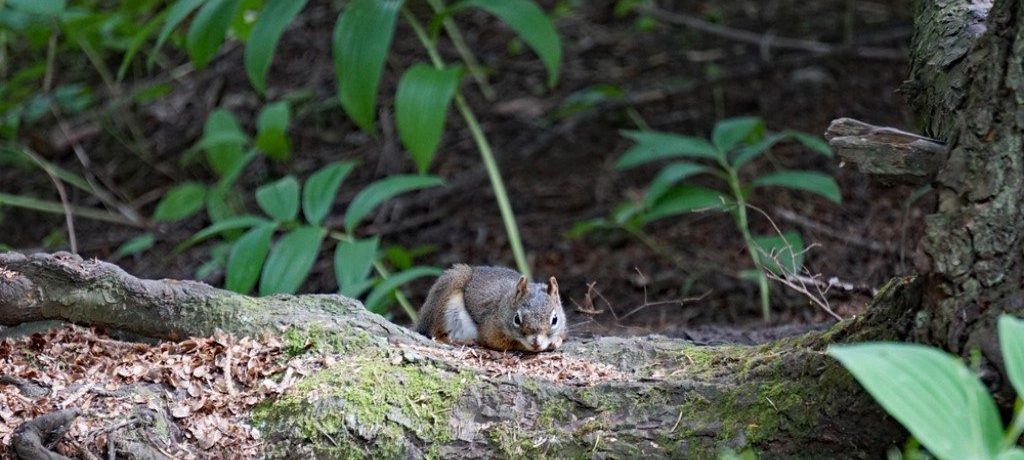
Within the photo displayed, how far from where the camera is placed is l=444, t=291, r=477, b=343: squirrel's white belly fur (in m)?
3.26

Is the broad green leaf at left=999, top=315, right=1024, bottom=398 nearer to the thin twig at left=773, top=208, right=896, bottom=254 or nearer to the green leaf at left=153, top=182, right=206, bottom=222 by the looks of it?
the thin twig at left=773, top=208, right=896, bottom=254

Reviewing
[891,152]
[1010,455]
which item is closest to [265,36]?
[891,152]

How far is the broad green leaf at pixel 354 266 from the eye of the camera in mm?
3691

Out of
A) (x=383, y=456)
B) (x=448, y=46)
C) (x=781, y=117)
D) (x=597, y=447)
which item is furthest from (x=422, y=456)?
(x=448, y=46)

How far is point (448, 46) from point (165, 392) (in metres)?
5.39

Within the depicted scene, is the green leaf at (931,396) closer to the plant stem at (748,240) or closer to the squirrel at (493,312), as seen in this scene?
the squirrel at (493,312)

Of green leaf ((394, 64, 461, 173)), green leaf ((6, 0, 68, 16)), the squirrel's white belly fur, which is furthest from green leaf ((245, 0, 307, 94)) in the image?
the squirrel's white belly fur

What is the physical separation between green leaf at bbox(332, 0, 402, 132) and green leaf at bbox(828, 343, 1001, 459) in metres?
3.04

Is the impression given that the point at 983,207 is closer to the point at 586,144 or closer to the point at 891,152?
the point at 891,152

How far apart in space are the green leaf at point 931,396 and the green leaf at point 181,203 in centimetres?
477

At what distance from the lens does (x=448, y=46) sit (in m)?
7.55

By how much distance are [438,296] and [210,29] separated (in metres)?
1.72

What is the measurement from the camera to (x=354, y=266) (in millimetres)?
3736

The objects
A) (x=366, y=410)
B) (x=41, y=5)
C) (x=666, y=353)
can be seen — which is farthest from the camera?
(x=41, y=5)
